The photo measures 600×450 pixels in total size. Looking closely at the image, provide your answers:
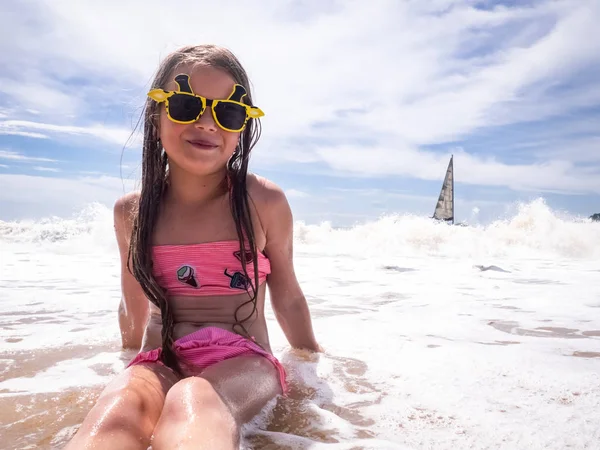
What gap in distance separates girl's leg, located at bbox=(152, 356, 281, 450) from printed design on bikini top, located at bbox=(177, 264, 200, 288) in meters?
0.46

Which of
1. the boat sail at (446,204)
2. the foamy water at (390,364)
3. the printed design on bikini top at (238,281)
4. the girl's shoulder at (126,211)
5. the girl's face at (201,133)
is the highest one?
the boat sail at (446,204)

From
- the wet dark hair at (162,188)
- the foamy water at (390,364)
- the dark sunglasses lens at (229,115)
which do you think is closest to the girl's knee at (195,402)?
the foamy water at (390,364)

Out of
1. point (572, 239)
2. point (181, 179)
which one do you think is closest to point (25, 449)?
point (181, 179)

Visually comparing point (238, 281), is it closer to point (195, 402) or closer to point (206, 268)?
point (206, 268)

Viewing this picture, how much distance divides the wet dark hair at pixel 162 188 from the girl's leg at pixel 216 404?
0.29m

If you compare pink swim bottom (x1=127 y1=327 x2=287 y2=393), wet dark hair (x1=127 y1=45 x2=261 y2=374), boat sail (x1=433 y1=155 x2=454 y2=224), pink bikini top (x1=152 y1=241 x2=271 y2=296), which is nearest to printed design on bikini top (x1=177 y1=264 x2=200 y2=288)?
pink bikini top (x1=152 y1=241 x2=271 y2=296)

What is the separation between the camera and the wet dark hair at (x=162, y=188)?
7.02ft

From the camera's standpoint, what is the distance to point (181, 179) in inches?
90.5

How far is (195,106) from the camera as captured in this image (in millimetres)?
2066

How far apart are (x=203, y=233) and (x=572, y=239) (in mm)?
13887

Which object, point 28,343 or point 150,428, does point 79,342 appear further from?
point 150,428

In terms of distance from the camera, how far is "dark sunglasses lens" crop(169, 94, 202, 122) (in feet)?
6.77

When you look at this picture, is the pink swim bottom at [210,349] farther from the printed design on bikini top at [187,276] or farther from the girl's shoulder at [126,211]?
the girl's shoulder at [126,211]

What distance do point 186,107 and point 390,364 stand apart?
1.70 meters
